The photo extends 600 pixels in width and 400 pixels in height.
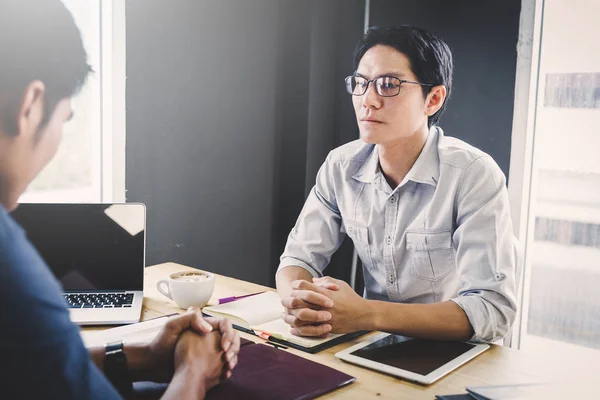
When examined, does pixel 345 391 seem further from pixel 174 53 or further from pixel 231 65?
pixel 231 65

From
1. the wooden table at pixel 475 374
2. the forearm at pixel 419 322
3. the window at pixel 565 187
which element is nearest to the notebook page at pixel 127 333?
A: the wooden table at pixel 475 374

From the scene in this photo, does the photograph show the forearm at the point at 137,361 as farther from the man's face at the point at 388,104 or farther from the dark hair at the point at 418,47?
the dark hair at the point at 418,47

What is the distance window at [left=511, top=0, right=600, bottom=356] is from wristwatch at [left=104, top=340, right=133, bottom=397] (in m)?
1.85

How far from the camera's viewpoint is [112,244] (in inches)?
51.1

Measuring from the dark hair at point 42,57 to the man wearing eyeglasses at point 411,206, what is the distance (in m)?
0.69

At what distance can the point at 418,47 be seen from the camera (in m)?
1.49

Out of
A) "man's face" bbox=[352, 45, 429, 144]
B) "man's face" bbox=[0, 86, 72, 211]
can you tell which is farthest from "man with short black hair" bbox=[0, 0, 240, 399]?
"man's face" bbox=[352, 45, 429, 144]

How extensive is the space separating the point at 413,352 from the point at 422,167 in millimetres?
552

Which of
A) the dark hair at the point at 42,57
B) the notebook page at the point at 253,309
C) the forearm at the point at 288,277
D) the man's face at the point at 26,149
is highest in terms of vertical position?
the dark hair at the point at 42,57

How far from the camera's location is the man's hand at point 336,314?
3.62ft

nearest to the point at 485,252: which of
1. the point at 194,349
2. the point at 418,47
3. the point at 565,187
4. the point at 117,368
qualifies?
the point at 418,47

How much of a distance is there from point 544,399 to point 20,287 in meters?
0.72

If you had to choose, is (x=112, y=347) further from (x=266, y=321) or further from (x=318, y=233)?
(x=318, y=233)

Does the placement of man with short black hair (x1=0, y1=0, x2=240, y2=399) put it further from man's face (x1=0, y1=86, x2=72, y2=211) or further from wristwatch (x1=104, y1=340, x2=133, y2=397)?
wristwatch (x1=104, y1=340, x2=133, y2=397)
